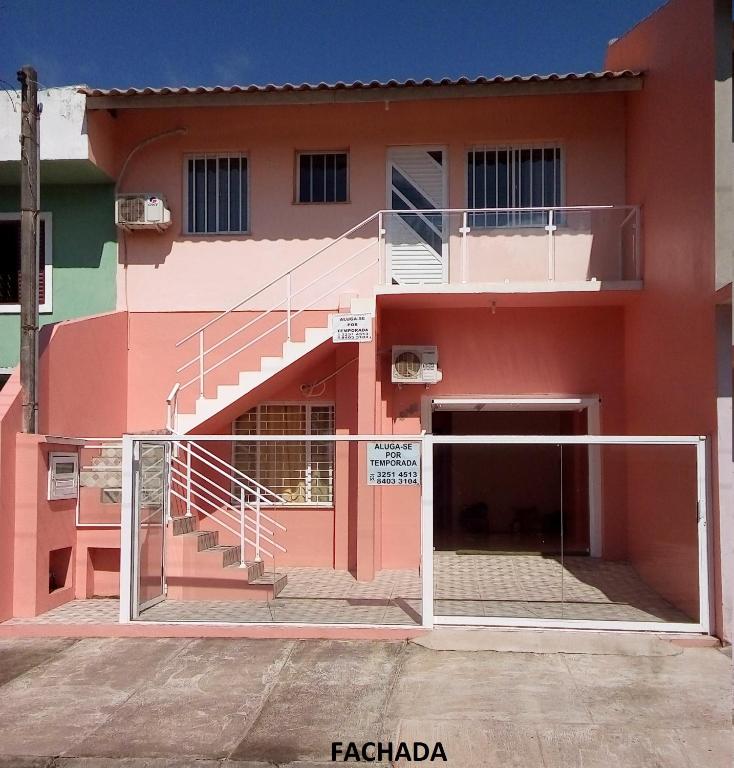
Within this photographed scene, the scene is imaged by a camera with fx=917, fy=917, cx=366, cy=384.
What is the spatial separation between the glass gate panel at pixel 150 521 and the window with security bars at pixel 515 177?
6.37 metres

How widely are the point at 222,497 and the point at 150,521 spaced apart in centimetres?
111

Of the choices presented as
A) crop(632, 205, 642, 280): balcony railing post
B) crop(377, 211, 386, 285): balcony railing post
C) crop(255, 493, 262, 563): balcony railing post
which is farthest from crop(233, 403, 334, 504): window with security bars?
crop(632, 205, 642, 280): balcony railing post

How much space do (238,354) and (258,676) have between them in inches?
243

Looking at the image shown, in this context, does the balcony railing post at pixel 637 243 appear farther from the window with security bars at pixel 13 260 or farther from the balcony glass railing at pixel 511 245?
the window with security bars at pixel 13 260

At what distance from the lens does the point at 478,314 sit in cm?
1368

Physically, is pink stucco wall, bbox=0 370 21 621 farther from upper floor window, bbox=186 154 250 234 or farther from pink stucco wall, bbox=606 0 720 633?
pink stucco wall, bbox=606 0 720 633

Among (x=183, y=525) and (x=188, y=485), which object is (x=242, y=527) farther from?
(x=188, y=485)

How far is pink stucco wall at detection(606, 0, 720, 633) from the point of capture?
934 cm

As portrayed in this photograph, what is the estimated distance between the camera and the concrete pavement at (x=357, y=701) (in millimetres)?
6555

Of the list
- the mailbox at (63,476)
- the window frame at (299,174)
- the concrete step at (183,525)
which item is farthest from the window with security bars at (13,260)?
the concrete step at (183,525)

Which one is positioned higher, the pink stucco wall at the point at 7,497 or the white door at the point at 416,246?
the white door at the point at 416,246

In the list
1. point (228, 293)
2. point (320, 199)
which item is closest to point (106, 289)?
point (228, 293)

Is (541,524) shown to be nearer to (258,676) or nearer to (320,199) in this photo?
(258,676)

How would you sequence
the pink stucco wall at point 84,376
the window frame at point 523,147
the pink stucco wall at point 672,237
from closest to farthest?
the pink stucco wall at point 672,237
the pink stucco wall at point 84,376
the window frame at point 523,147
